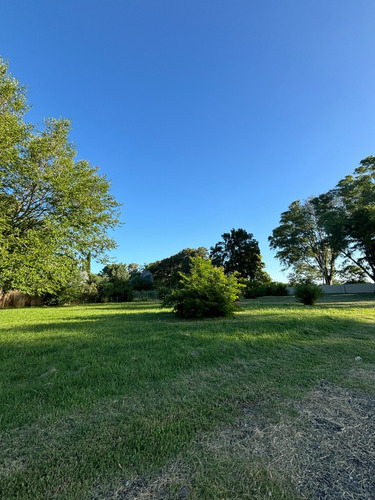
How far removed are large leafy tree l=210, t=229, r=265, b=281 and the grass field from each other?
30.4 metres

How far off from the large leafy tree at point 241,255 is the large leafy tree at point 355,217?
11.3 meters

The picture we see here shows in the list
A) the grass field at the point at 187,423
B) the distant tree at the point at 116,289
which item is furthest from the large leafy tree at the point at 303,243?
the grass field at the point at 187,423

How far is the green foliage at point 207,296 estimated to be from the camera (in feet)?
22.9

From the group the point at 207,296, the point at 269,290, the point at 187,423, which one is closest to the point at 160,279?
the point at 269,290

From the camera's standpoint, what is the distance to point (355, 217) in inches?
711

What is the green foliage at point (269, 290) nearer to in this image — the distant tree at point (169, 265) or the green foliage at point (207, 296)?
the green foliage at point (207, 296)

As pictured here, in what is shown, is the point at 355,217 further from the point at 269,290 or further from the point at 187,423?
the point at 187,423

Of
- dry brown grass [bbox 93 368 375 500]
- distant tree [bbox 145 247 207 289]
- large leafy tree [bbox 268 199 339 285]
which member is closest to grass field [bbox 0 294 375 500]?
dry brown grass [bbox 93 368 375 500]

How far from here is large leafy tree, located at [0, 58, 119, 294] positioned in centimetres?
815

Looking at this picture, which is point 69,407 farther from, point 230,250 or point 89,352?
point 230,250

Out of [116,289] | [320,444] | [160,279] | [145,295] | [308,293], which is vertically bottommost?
[320,444]

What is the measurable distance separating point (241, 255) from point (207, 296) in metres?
28.5

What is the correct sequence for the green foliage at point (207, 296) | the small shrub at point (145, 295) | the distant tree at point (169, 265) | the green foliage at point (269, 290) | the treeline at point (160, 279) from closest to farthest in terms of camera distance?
the green foliage at point (207, 296)
the treeline at point (160, 279)
the green foliage at point (269, 290)
the small shrub at point (145, 295)
the distant tree at point (169, 265)

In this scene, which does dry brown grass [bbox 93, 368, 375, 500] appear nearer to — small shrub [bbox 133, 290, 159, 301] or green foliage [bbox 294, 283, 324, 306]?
green foliage [bbox 294, 283, 324, 306]
